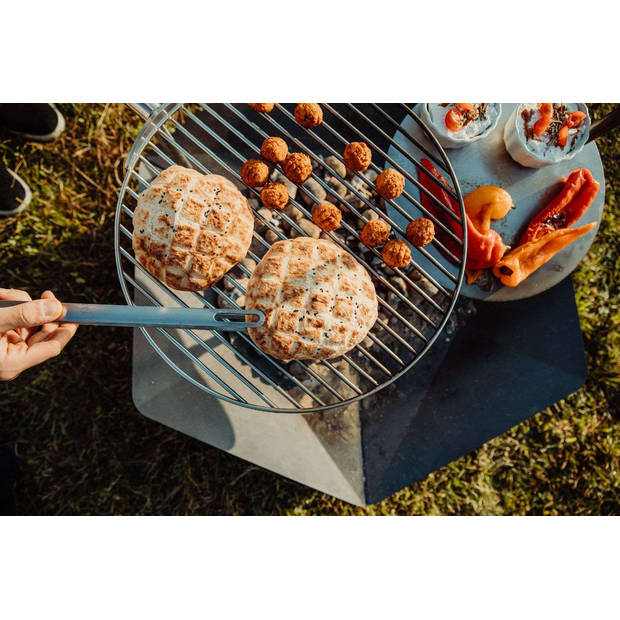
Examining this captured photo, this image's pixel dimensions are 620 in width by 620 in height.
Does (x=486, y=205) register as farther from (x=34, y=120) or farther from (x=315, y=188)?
(x=34, y=120)

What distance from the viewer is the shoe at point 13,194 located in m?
4.06

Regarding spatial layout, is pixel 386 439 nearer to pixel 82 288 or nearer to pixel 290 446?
pixel 290 446

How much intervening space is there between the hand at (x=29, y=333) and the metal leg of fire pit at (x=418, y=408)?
2.70ft

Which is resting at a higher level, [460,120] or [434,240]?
[460,120]

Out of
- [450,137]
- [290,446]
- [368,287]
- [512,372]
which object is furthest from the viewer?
[512,372]

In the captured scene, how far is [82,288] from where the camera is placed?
4.36m

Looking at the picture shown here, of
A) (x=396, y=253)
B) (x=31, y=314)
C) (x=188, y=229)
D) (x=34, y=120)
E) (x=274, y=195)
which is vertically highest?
(x=396, y=253)

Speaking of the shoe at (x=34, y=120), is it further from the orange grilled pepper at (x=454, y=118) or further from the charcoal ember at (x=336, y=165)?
the orange grilled pepper at (x=454, y=118)

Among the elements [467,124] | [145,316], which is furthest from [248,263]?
[467,124]

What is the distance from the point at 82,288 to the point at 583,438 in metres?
5.23

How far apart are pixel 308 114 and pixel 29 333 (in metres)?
2.47

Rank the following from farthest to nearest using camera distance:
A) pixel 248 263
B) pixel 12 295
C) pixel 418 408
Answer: pixel 418 408
pixel 248 263
pixel 12 295

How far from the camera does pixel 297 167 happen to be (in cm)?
321

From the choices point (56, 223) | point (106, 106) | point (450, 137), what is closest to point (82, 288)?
point (56, 223)
